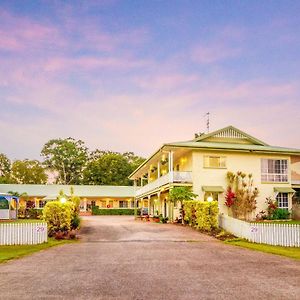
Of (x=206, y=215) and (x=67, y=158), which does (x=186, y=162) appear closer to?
(x=206, y=215)

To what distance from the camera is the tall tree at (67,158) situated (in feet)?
303

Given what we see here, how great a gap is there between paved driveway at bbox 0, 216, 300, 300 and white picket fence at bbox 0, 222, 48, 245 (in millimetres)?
2025

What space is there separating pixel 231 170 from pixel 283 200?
5.84m

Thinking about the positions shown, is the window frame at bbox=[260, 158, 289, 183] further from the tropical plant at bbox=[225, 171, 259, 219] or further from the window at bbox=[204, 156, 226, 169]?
the window at bbox=[204, 156, 226, 169]

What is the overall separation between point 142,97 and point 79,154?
60.7 m

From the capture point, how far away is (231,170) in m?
33.5

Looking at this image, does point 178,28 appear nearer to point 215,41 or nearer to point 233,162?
point 215,41

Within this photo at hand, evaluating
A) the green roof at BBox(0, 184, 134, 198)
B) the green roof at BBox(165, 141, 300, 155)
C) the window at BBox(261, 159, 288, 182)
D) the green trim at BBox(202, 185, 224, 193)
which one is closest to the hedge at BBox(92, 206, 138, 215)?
the green roof at BBox(0, 184, 134, 198)

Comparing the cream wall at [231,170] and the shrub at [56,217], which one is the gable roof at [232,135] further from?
the shrub at [56,217]

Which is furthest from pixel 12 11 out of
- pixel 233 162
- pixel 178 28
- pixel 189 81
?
pixel 233 162

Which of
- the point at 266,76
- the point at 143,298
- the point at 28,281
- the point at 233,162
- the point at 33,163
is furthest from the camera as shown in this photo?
the point at 33,163

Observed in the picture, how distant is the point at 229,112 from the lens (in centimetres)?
3653

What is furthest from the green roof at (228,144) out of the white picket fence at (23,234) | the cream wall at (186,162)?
the white picket fence at (23,234)

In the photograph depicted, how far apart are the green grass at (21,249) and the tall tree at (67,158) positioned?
243 ft
